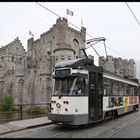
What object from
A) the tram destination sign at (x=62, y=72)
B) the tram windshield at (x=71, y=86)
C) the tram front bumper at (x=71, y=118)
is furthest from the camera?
the tram destination sign at (x=62, y=72)

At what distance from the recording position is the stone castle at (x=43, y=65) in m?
57.0

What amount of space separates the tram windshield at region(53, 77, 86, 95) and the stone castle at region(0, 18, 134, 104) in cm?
4115

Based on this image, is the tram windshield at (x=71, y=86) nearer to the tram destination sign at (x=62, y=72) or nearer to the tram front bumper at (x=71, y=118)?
the tram destination sign at (x=62, y=72)

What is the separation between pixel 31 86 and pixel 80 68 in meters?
46.1

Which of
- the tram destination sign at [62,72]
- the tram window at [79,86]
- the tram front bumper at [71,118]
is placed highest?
the tram destination sign at [62,72]

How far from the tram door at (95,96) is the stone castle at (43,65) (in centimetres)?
3983

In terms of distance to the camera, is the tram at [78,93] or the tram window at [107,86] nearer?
the tram at [78,93]

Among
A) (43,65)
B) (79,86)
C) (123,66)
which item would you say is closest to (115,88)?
(79,86)

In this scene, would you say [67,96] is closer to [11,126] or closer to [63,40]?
[11,126]

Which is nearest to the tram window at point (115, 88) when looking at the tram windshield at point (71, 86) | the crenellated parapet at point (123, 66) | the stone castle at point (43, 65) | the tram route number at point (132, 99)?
the tram route number at point (132, 99)

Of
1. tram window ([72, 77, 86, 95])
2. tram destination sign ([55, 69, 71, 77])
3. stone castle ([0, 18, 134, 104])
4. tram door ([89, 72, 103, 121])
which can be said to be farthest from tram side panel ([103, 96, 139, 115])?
stone castle ([0, 18, 134, 104])

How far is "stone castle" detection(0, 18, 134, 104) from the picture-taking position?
5703 centimetres

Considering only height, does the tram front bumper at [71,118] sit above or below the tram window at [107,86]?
below

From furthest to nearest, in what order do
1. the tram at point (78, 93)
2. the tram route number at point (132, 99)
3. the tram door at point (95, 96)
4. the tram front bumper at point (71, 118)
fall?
the tram route number at point (132, 99), the tram door at point (95, 96), the tram at point (78, 93), the tram front bumper at point (71, 118)
